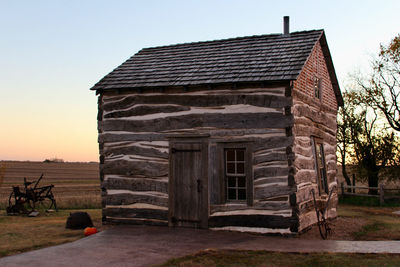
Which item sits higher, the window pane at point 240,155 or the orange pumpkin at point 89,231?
the window pane at point 240,155

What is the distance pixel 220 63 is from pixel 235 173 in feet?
11.6

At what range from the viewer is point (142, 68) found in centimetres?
1505

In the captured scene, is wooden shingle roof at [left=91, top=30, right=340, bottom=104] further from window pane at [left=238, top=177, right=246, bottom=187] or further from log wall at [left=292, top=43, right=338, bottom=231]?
window pane at [left=238, top=177, right=246, bottom=187]

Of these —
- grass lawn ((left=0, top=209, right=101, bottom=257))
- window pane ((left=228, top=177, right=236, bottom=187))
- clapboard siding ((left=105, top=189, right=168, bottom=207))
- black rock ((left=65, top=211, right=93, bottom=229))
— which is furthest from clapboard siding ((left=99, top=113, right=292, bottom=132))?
grass lawn ((left=0, top=209, right=101, bottom=257))

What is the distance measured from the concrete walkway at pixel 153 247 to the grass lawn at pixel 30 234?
55 cm

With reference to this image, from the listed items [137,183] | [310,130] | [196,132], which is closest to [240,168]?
[196,132]

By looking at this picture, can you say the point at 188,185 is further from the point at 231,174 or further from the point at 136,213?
the point at 136,213

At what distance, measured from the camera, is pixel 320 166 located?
48.2 feet

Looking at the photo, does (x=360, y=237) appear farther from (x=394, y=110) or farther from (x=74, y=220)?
(x=394, y=110)

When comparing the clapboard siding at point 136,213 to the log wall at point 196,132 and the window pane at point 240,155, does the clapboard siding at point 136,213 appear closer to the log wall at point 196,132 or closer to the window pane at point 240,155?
the log wall at point 196,132

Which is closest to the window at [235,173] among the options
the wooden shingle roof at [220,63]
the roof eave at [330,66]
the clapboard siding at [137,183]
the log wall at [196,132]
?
the log wall at [196,132]

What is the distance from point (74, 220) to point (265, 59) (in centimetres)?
708

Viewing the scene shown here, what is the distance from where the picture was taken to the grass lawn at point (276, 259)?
338 inches

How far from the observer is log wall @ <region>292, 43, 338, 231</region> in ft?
40.4
